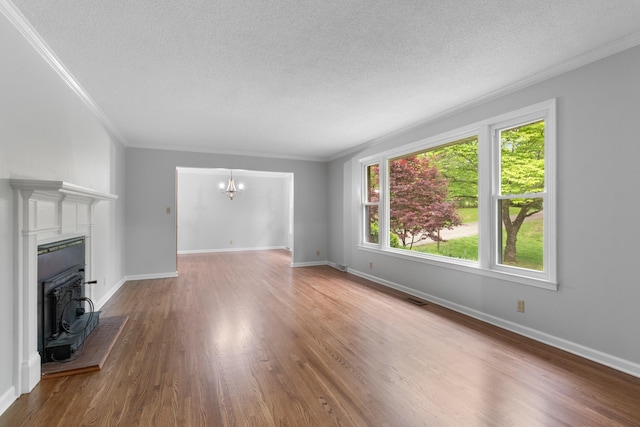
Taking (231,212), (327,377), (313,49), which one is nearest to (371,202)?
(313,49)

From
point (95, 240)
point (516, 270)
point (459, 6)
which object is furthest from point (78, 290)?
point (516, 270)

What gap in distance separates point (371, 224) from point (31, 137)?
187 inches

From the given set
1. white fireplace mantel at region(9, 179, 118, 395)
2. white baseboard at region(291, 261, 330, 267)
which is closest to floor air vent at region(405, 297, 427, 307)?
white baseboard at region(291, 261, 330, 267)

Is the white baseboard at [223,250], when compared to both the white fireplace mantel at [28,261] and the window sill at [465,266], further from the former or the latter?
the white fireplace mantel at [28,261]

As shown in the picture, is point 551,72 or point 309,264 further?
point 309,264

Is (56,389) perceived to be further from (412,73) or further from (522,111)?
(522,111)

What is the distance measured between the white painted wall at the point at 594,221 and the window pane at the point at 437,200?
78 centimetres

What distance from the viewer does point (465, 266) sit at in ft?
11.8

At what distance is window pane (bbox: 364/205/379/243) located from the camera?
5.55 metres

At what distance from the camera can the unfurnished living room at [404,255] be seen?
1.89 m

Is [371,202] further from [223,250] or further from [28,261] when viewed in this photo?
[223,250]

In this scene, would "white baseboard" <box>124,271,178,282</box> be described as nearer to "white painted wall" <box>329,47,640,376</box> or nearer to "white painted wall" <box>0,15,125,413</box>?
"white painted wall" <box>0,15,125,413</box>

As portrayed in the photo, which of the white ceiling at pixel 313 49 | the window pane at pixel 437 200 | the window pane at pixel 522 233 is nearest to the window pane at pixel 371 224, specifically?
the window pane at pixel 437 200

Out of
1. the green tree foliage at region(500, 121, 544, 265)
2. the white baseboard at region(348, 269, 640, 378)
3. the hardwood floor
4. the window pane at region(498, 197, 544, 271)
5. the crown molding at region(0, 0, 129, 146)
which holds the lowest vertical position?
the hardwood floor
